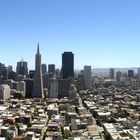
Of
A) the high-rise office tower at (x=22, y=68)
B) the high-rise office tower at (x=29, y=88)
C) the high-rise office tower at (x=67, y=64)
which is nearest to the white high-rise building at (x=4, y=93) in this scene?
the high-rise office tower at (x=29, y=88)

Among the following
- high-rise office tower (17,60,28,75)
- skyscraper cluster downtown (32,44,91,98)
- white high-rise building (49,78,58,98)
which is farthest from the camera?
high-rise office tower (17,60,28,75)

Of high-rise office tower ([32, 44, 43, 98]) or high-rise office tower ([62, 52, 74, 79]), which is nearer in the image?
high-rise office tower ([32, 44, 43, 98])

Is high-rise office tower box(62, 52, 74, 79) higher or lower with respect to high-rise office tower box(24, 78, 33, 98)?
higher

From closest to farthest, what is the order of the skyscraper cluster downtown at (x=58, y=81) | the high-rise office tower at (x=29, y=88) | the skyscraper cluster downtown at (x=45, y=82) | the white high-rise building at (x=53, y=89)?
the skyscraper cluster downtown at (x=58, y=81) → the skyscraper cluster downtown at (x=45, y=82) → the white high-rise building at (x=53, y=89) → the high-rise office tower at (x=29, y=88)

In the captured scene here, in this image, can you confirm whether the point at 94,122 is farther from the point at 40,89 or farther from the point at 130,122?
the point at 40,89

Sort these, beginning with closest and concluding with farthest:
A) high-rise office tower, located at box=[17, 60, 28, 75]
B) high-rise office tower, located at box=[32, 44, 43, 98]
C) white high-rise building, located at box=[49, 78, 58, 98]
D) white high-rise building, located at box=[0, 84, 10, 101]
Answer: white high-rise building, located at box=[0, 84, 10, 101] → high-rise office tower, located at box=[32, 44, 43, 98] → white high-rise building, located at box=[49, 78, 58, 98] → high-rise office tower, located at box=[17, 60, 28, 75]

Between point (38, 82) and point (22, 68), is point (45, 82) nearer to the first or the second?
point (38, 82)

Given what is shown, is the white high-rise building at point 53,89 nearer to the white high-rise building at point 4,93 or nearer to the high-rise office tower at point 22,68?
the white high-rise building at point 4,93

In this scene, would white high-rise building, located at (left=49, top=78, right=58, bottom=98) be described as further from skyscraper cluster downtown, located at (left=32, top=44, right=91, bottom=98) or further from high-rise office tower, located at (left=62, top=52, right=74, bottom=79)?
high-rise office tower, located at (left=62, top=52, right=74, bottom=79)

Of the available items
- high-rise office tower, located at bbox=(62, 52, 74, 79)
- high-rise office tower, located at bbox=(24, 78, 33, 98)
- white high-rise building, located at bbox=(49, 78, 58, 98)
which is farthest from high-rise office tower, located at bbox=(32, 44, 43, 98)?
high-rise office tower, located at bbox=(62, 52, 74, 79)
